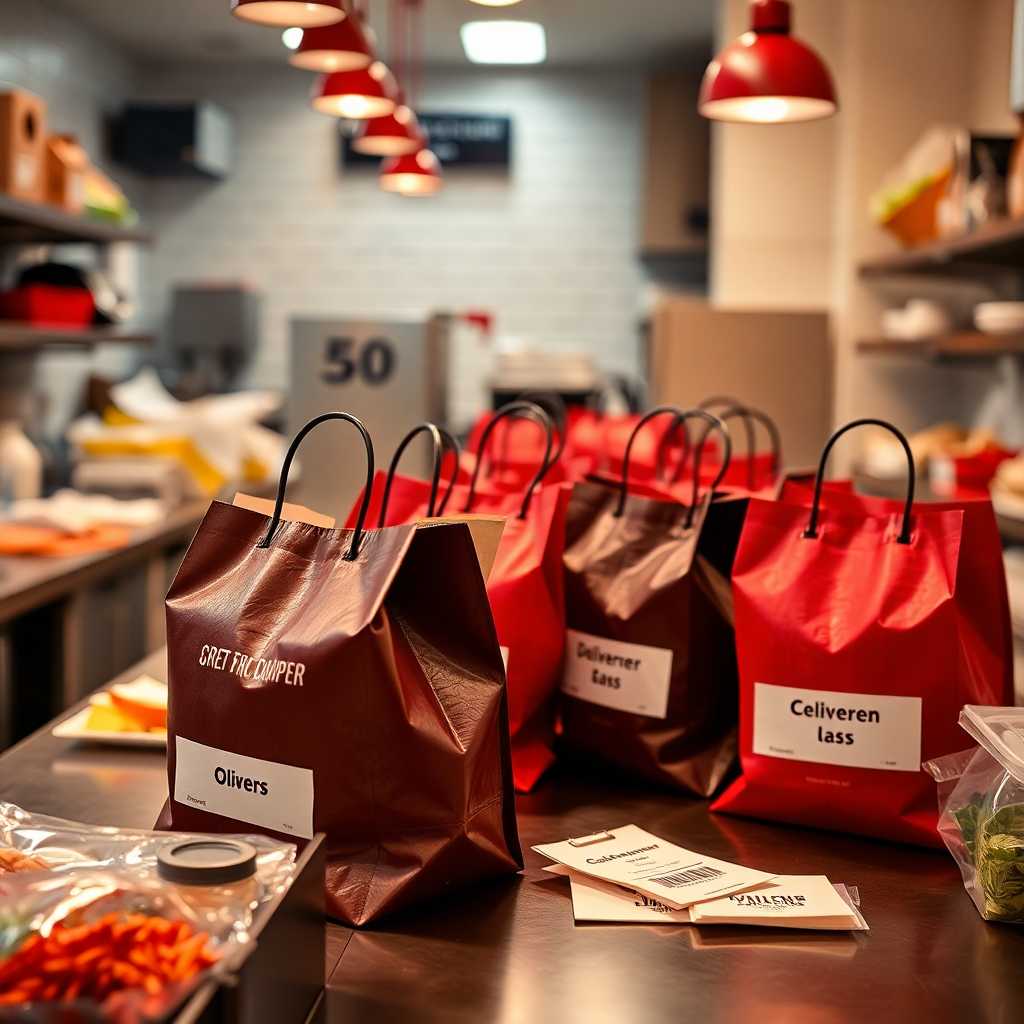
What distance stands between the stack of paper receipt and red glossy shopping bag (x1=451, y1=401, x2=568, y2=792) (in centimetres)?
21

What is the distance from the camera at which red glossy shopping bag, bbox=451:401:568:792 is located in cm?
138

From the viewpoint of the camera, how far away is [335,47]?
255cm

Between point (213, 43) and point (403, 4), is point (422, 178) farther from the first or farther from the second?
point (213, 43)

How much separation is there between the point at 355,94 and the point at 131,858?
257 cm

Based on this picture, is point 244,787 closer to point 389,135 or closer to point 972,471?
point 972,471

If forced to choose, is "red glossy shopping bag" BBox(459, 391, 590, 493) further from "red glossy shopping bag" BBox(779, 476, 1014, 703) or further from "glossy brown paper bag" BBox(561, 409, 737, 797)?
"red glossy shopping bag" BBox(779, 476, 1014, 703)

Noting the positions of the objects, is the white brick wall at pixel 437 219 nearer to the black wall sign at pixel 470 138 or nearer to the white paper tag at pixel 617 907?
the black wall sign at pixel 470 138

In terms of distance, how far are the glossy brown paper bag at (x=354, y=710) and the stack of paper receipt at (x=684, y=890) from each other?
8 cm

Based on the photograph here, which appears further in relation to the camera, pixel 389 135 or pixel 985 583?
pixel 389 135

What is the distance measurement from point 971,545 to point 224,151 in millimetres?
6744

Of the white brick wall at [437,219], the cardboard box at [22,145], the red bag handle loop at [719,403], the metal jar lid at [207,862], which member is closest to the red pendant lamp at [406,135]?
the white brick wall at [437,219]

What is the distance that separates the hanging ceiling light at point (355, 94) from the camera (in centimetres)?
317

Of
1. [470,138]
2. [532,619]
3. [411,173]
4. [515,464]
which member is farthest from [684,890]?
[470,138]

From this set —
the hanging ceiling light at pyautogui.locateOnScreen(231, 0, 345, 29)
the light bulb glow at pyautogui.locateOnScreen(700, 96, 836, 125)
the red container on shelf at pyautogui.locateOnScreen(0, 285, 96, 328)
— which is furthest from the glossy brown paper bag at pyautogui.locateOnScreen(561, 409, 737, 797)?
the red container on shelf at pyautogui.locateOnScreen(0, 285, 96, 328)
